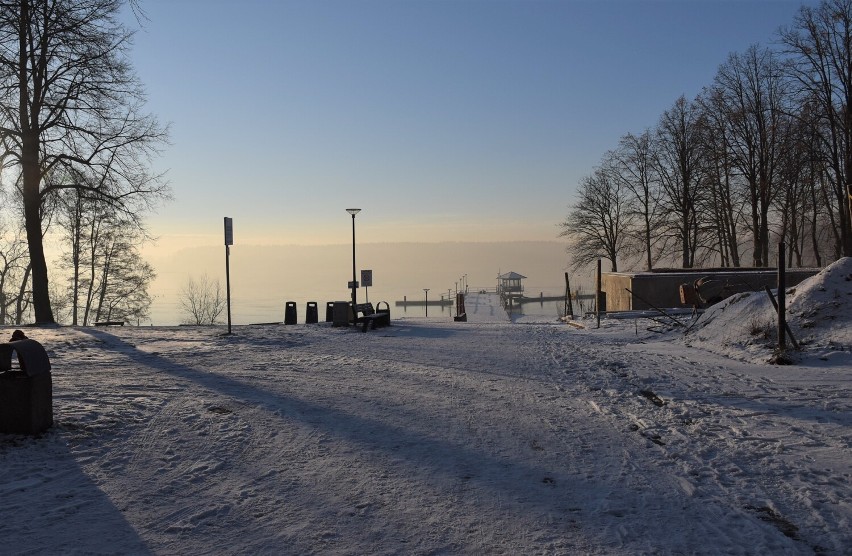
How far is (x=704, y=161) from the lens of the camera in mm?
41875

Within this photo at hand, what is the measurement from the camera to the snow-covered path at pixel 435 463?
4223 millimetres

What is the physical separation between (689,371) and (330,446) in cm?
716

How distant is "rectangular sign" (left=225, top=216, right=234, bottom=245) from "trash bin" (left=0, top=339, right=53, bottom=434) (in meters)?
11.1

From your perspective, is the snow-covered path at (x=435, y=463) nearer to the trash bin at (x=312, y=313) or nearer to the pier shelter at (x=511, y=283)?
the trash bin at (x=312, y=313)

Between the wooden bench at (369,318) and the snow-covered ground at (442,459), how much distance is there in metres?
8.03

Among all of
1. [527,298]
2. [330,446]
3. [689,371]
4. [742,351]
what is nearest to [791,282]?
[742,351]

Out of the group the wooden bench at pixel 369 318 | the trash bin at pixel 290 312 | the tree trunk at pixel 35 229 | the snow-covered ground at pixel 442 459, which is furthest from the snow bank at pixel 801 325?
the tree trunk at pixel 35 229

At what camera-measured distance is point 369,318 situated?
20078mm

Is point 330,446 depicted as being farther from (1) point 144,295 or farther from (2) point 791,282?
(1) point 144,295

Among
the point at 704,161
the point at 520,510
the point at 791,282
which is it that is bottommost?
the point at 520,510

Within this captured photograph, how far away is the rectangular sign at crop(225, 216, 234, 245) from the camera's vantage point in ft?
56.9

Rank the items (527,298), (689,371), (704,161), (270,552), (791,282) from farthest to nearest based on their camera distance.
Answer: (527,298) < (704,161) < (791,282) < (689,371) < (270,552)

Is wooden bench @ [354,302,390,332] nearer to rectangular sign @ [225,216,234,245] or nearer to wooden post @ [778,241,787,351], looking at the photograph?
rectangular sign @ [225,216,234,245]

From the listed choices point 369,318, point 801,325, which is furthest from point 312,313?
point 801,325
